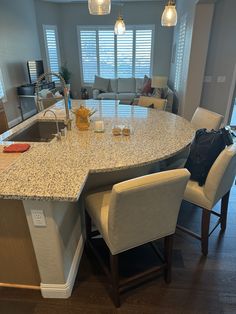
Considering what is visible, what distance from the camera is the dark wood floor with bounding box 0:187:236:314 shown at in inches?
56.7

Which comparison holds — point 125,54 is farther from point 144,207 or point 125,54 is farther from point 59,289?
point 59,289

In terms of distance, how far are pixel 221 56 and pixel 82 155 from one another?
12.4ft

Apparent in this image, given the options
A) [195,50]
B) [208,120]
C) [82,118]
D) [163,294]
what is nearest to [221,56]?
[195,50]

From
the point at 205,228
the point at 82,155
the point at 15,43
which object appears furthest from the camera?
the point at 15,43

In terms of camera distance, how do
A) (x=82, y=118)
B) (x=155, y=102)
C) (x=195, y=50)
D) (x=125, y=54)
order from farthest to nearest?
1. (x=125, y=54)
2. (x=195, y=50)
3. (x=155, y=102)
4. (x=82, y=118)

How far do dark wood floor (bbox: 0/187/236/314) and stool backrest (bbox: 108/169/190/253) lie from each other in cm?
48

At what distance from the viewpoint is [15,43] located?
17.4 ft

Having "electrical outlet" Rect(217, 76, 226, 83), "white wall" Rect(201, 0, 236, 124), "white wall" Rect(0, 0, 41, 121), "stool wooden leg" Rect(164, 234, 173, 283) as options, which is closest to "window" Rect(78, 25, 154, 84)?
"white wall" Rect(0, 0, 41, 121)

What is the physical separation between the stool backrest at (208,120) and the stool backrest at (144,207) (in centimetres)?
124

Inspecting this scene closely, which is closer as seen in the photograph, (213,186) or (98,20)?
(213,186)

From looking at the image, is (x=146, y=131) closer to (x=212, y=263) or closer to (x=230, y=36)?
(x=212, y=263)

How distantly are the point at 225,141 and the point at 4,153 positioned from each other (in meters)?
1.59

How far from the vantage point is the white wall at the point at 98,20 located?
6484 mm

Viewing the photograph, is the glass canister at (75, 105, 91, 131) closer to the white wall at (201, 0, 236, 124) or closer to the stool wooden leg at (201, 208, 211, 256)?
the stool wooden leg at (201, 208, 211, 256)
